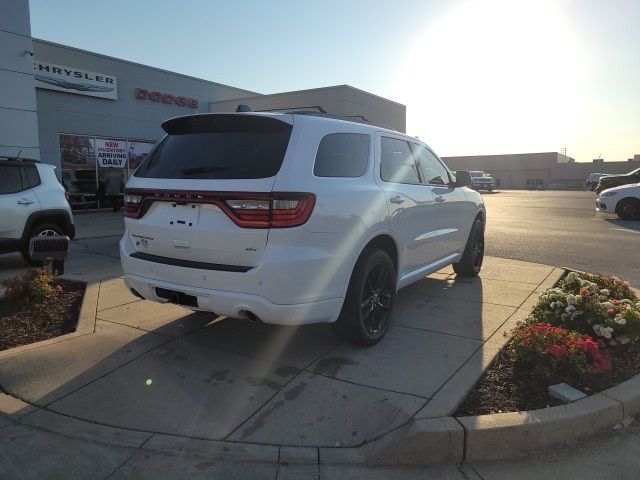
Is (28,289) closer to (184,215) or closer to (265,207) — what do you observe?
(184,215)

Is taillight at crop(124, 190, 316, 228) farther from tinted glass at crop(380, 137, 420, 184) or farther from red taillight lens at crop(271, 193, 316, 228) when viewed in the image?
tinted glass at crop(380, 137, 420, 184)

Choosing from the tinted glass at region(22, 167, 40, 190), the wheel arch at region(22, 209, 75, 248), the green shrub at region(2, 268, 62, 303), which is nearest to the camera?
the green shrub at region(2, 268, 62, 303)

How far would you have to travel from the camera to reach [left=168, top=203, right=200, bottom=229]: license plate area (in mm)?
3820

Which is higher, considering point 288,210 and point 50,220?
point 288,210

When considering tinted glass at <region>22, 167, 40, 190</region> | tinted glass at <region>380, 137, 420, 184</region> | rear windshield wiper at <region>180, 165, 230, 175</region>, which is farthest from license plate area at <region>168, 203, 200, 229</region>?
tinted glass at <region>22, 167, 40, 190</region>

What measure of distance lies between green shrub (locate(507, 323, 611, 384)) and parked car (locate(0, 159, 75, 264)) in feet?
23.5

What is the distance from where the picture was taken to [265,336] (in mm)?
4727

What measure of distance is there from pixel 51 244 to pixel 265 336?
10.3 feet

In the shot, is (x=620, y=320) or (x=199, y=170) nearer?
(x=199, y=170)

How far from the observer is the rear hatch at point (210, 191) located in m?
3.62

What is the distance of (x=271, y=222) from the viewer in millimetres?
3564

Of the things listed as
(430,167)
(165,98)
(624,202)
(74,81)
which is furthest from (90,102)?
(624,202)

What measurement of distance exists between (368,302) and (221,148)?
1.73 metres

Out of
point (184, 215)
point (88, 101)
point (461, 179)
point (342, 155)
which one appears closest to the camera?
point (184, 215)
